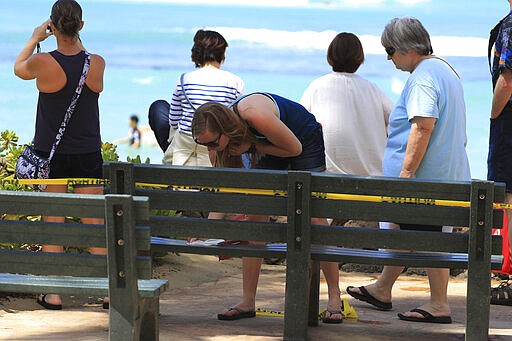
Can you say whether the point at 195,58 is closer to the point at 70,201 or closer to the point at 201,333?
the point at 201,333

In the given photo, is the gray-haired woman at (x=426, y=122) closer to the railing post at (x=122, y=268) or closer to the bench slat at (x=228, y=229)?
the bench slat at (x=228, y=229)

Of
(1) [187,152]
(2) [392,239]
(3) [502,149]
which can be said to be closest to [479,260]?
(2) [392,239]

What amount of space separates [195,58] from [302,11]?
30113mm

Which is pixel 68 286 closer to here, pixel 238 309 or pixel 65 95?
pixel 238 309

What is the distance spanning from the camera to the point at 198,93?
7.64 m

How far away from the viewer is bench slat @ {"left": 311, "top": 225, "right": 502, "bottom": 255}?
5547 millimetres

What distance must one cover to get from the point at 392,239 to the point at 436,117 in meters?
0.82

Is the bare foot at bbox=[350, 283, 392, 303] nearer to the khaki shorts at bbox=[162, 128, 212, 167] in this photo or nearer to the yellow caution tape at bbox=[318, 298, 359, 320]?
the yellow caution tape at bbox=[318, 298, 359, 320]

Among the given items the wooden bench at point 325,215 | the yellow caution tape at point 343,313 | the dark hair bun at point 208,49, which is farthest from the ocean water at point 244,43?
the wooden bench at point 325,215

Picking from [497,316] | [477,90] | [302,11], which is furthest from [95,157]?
[302,11]

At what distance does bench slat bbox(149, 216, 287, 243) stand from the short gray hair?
4.01ft

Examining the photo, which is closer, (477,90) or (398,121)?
(398,121)

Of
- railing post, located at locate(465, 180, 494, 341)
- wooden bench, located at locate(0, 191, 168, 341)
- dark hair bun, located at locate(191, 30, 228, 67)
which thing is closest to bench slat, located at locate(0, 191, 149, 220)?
wooden bench, located at locate(0, 191, 168, 341)

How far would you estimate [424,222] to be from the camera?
5.55 m
